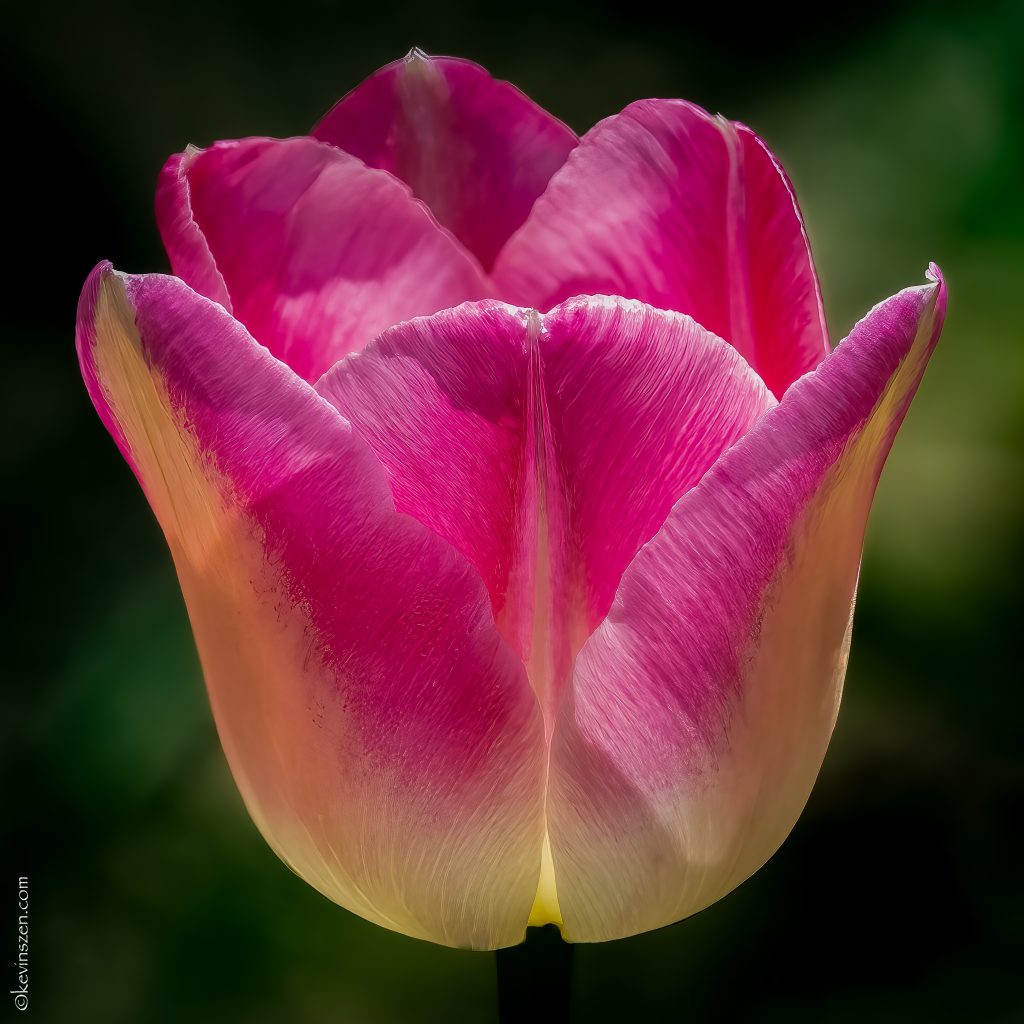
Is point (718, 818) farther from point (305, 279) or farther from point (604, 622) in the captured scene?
point (305, 279)

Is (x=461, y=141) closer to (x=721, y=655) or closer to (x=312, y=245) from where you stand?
(x=312, y=245)

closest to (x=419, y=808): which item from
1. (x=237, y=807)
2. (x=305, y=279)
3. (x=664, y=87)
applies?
(x=305, y=279)

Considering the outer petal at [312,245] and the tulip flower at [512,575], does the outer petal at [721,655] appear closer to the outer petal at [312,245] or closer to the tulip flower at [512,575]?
the tulip flower at [512,575]

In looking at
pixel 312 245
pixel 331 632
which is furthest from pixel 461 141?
pixel 331 632

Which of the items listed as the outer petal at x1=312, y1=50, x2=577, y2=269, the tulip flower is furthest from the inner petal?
the outer petal at x1=312, y1=50, x2=577, y2=269

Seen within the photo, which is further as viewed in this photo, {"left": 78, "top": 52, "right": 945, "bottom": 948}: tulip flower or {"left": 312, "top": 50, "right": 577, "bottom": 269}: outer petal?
{"left": 312, "top": 50, "right": 577, "bottom": 269}: outer petal

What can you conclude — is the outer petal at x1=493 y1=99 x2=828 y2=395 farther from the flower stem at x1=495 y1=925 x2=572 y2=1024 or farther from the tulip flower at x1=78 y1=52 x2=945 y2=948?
the flower stem at x1=495 y1=925 x2=572 y2=1024

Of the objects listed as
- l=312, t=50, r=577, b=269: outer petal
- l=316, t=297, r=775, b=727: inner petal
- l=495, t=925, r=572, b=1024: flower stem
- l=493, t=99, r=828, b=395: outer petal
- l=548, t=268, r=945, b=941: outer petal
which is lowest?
l=495, t=925, r=572, b=1024: flower stem

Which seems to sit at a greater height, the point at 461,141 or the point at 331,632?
the point at 461,141
